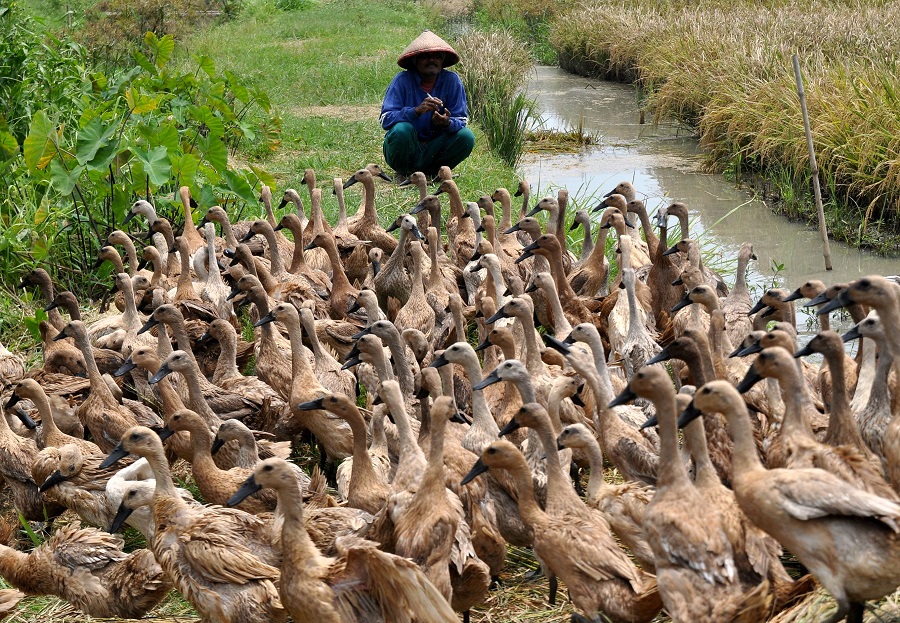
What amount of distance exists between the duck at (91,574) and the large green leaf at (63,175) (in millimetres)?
4089

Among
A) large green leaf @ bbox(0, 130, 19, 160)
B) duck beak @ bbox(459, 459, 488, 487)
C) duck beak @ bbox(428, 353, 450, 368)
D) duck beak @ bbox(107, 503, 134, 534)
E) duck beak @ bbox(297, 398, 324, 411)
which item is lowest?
duck beak @ bbox(107, 503, 134, 534)

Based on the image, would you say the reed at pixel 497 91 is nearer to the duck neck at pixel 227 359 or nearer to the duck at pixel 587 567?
the duck neck at pixel 227 359

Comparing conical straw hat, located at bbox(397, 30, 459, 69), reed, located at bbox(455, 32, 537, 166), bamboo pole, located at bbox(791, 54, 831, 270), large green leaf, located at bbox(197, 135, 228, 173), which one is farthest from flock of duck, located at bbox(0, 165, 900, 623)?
reed, located at bbox(455, 32, 537, 166)

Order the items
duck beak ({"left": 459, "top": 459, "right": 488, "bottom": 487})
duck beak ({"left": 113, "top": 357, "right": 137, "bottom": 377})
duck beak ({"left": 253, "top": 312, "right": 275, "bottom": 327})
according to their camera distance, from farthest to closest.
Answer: duck beak ({"left": 253, "top": 312, "right": 275, "bottom": 327}) < duck beak ({"left": 113, "top": 357, "right": 137, "bottom": 377}) < duck beak ({"left": 459, "top": 459, "right": 488, "bottom": 487})

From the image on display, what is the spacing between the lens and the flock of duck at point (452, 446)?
448 cm

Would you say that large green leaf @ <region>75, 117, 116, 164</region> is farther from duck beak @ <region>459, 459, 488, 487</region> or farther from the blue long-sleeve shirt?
duck beak @ <region>459, 459, 488, 487</region>

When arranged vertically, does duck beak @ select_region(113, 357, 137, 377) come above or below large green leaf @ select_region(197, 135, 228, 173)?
below

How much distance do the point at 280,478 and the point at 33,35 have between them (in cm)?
794

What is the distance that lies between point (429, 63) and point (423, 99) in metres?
0.44

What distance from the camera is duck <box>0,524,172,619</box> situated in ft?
17.1

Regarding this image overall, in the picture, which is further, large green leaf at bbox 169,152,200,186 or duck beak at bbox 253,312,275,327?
Answer: large green leaf at bbox 169,152,200,186

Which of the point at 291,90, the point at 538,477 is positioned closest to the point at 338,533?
the point at 538,477

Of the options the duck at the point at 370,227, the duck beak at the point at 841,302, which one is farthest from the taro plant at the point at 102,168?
the duck beak at the point at 841,302

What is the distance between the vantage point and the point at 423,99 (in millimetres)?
12484
